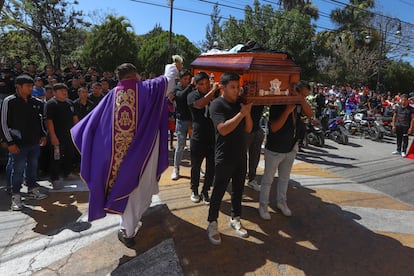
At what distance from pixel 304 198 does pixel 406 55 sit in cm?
3053

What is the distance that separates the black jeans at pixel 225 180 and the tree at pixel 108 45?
1959cm

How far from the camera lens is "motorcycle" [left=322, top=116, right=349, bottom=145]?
10.9 m

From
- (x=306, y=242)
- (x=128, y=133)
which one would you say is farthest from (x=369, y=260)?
(x=128, y=133)

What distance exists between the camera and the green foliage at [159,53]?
80.6ft

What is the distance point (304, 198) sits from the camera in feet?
16.3

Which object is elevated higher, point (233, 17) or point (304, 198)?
point (233, 17)

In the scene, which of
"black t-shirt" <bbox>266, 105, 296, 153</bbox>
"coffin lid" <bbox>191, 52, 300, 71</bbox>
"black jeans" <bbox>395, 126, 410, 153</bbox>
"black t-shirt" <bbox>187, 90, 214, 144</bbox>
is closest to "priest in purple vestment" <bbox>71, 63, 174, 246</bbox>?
"coffin lid" <bbox>191, 52, 300, 71</bbox>

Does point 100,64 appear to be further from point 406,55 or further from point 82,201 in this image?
point 406,55

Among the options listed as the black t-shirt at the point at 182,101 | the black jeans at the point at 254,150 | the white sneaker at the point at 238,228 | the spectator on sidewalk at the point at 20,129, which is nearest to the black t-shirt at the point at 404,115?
the black jeans at the point at 254,150

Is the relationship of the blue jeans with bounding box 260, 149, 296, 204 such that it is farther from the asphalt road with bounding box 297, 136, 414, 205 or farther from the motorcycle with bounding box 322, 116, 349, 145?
the motorcycle with bounding box 322, 116, 349, 145

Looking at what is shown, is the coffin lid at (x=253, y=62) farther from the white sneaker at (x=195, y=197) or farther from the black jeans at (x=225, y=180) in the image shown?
the white sneaker at (x=195, y=197)

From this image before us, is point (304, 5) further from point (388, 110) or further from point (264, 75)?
point (264, 75)

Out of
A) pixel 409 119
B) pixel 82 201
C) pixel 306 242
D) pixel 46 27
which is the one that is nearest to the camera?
pixel 306 242

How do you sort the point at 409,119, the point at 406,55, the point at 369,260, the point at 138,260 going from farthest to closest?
the point at 406,55
the point at 409,119
the point at 369,260
the point at 138,260
